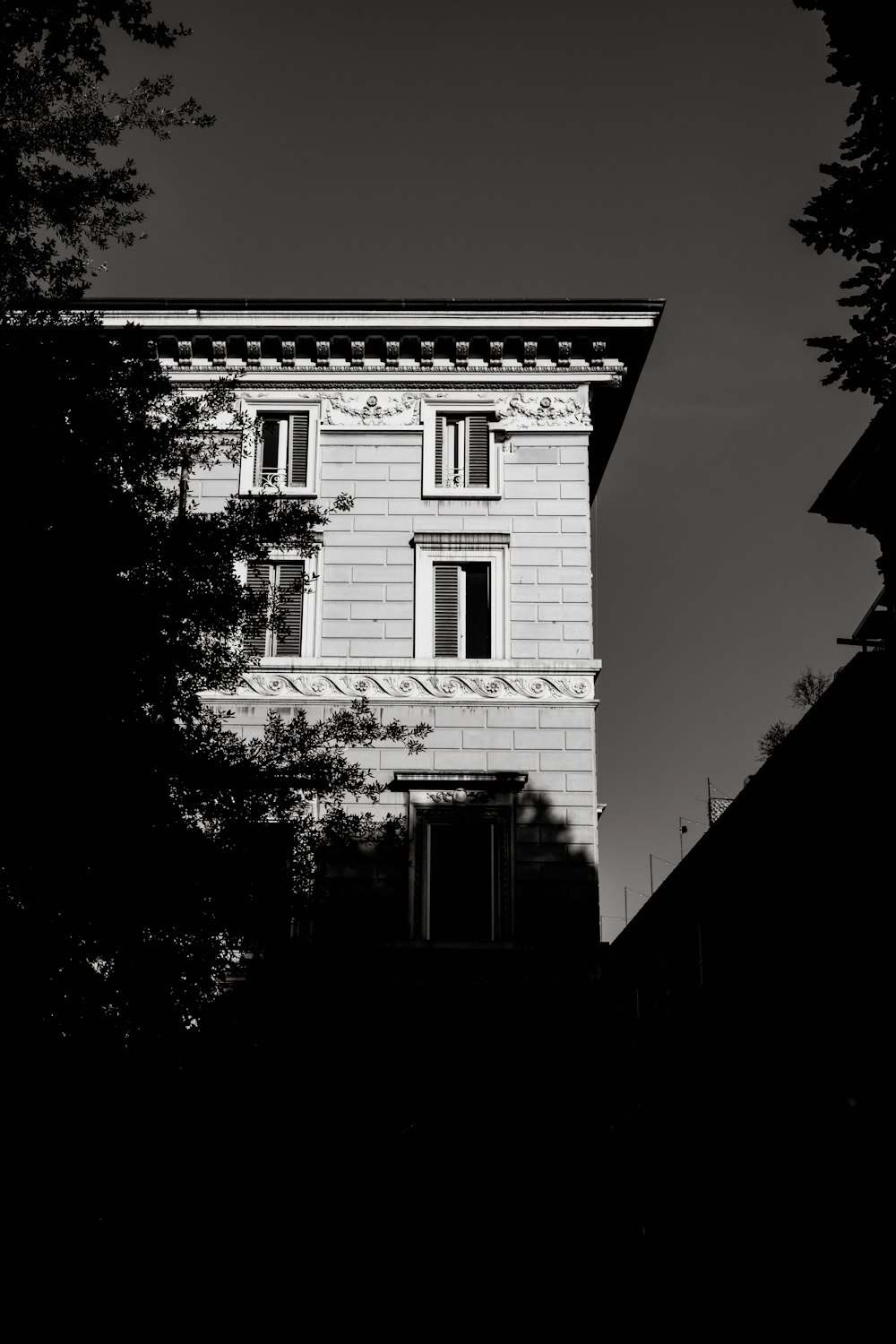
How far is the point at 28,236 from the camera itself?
15.0 meters

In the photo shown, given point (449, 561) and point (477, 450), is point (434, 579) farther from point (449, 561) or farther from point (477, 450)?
point (477, 450)

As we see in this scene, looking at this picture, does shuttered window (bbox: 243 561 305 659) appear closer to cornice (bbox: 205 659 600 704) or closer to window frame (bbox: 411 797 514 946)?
cornice (bbox: 205 659 600 704)

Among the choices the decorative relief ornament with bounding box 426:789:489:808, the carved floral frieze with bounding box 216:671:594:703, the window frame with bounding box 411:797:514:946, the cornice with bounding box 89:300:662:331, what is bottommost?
the window frame with bounding box 411:797:514:946

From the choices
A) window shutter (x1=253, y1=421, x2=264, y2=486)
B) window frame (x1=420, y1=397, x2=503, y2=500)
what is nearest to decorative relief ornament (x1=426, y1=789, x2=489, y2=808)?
window frame (x1=420, y1=397, x2=503, y2=500)

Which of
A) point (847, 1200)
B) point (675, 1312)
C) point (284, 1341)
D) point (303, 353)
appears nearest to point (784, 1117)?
point (847, 1200)

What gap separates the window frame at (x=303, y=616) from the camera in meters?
25.5

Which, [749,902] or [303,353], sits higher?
[303,353]

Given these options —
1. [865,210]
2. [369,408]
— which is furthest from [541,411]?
[865,210]

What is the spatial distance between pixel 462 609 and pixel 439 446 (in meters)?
3.64

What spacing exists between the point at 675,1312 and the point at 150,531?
12934 mm

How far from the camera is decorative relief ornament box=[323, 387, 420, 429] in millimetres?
27766

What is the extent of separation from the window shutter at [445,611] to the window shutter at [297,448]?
3.36m

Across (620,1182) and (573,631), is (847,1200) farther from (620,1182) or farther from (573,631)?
(573,631)

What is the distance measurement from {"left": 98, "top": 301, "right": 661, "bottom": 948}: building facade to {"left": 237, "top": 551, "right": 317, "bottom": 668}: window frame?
5 cm
